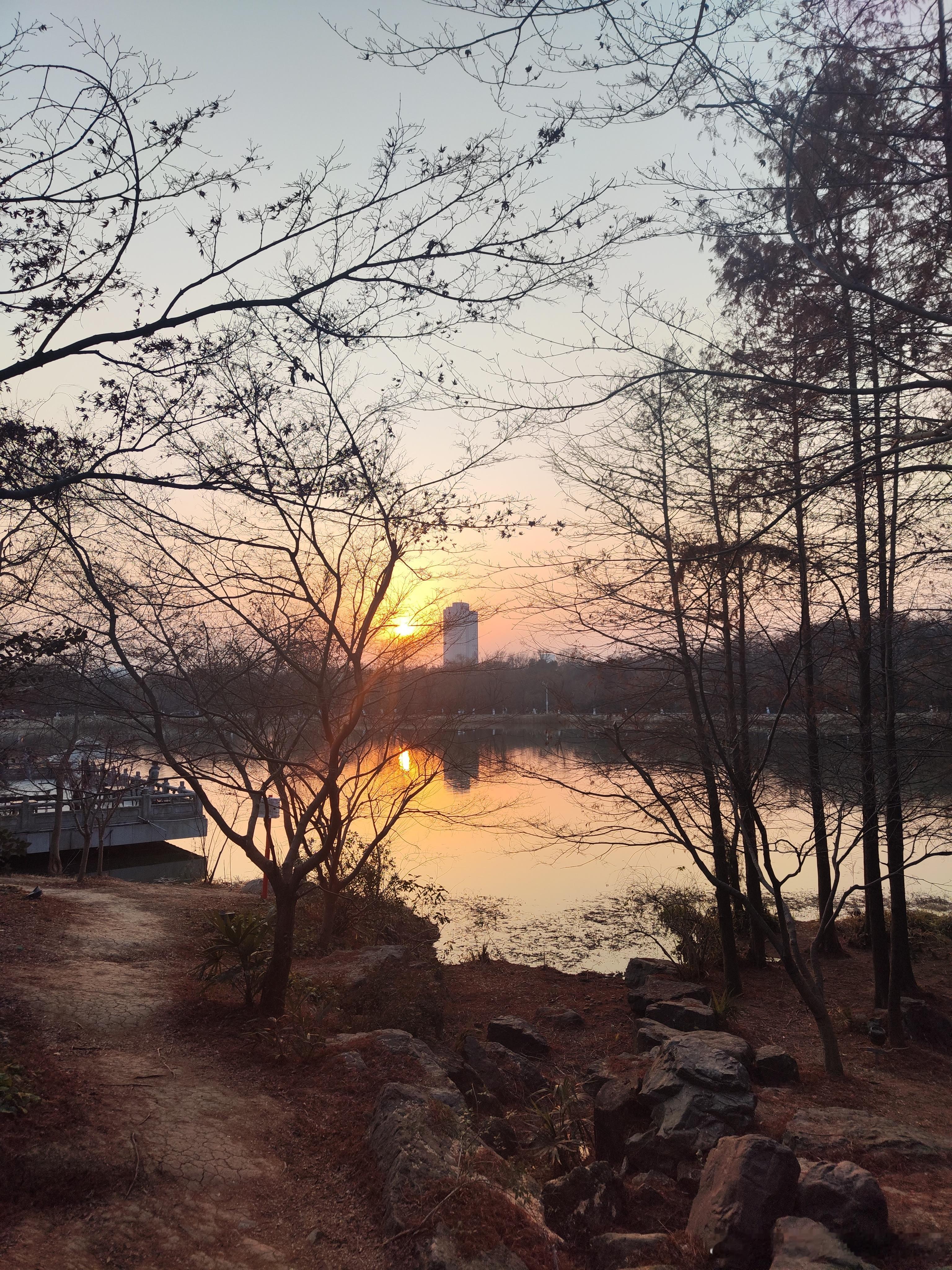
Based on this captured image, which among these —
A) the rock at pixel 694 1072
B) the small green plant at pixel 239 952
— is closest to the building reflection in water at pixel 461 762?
the small green plant at pixel 239 952

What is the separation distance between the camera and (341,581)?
8.48 m

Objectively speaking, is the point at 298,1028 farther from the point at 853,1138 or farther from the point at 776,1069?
the point at 776,1069

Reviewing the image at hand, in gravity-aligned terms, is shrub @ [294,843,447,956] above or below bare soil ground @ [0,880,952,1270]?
below

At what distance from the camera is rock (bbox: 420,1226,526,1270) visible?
3.82 m

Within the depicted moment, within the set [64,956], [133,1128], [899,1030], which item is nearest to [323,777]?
[133,1128]

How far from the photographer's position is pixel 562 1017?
1068 cm

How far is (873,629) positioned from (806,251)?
6.85m

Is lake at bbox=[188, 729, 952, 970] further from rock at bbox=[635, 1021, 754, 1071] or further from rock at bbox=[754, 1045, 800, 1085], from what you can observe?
rock at bbox=[754, 1045, 800, 1085]

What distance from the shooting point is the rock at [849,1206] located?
180 inches

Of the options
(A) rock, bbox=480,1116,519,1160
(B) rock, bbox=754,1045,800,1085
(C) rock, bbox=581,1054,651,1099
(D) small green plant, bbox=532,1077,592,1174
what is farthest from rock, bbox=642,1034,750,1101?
(B) rock, bbox=754,1045,800,1085

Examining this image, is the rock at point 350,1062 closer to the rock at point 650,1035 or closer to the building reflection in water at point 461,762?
the rock at point 650,1035

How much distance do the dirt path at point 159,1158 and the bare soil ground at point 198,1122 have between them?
12 mm

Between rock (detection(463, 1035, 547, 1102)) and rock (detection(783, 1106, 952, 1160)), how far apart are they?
2.41 m

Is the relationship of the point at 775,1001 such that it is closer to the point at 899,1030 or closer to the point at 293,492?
the point at 899,1030
